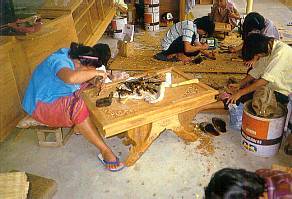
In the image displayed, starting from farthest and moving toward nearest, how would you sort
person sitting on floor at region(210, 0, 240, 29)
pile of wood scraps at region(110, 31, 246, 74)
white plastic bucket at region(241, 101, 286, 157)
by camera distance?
person sitting on floor at region(210, 0, 240, 29)
pile of wood scraps at region(110, 31, 246, 74)
white plastic bucket at region(241, 101, 286, 157)

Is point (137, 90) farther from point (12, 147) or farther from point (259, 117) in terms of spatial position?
point (12, 147)

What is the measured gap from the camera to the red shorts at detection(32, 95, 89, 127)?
10.8 feet

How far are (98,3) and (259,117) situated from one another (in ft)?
14.5

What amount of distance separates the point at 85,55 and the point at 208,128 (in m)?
1.61

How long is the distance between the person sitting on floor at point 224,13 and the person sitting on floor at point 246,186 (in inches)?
212

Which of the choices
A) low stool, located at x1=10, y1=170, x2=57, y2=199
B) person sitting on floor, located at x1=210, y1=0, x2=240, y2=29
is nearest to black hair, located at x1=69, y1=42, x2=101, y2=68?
low stool, located at x1=10, y1=170, x2=57, y2=199

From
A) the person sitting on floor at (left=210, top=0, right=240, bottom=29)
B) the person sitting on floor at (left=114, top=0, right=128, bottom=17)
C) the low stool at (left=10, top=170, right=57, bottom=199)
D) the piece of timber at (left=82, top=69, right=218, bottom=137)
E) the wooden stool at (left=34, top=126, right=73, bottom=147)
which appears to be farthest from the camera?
the person sitting on floor at (left=114, top=0, right=128, bottom=17)

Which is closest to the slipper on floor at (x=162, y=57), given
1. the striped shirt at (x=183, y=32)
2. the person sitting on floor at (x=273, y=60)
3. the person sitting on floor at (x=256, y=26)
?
the striped shirt at (x=183, y=32)

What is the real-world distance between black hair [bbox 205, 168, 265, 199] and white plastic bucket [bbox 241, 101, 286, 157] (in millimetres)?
1529

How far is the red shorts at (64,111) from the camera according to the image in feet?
10.8

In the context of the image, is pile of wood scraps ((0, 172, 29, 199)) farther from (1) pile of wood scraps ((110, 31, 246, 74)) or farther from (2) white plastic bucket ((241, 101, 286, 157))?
(1) pile of wood scraps ((110, 31, 246, 74))

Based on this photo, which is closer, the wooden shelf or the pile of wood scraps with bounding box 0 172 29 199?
the pile of wood scraps with bounding box 0 172 29 199

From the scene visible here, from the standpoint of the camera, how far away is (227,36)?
677 centimetres

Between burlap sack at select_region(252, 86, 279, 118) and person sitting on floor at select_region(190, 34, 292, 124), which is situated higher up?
person sitting on floor at select_region(190, 34, 292, 124)
